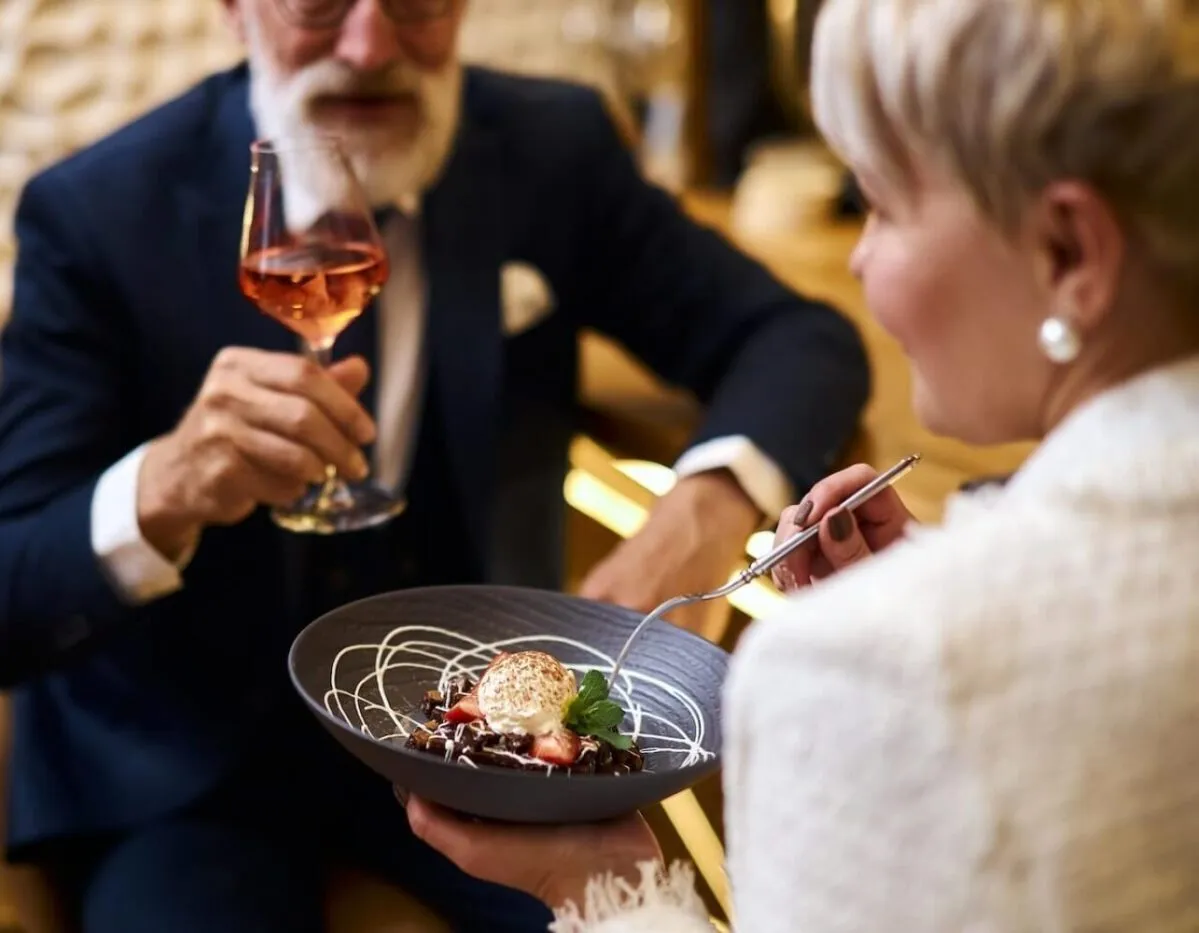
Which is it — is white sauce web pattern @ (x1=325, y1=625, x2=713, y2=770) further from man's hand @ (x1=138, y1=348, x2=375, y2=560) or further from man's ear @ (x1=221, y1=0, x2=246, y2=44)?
man's ear @ (x1=221, y1=0, x2=246, y2=44)

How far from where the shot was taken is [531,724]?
88 centimetres

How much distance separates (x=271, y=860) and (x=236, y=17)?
864mm

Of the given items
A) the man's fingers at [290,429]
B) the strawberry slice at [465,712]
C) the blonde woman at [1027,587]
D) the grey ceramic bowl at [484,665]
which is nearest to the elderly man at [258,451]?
the man's fingers at [290,429]

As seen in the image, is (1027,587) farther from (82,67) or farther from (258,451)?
(82,67)

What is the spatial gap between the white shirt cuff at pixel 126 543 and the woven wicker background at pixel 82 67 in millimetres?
632

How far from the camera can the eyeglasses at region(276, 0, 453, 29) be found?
1374mm

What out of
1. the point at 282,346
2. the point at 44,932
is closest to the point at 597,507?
the point at 282,346

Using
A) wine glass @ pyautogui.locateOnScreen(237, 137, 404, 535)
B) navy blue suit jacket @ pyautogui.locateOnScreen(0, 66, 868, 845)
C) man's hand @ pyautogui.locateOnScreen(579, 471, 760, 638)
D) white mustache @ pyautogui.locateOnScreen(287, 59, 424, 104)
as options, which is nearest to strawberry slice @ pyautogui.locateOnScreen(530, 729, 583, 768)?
man's hand @ pyautogui.locateOnScreen(579, 471, 760, 638)

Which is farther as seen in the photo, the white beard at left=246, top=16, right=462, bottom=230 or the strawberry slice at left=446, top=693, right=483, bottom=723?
the white beard at left=246, top=16, right=462, bottom=230

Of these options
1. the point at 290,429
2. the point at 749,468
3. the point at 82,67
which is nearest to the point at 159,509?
the point at 290,429

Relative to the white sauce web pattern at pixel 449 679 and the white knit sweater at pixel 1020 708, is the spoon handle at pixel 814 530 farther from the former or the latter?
the white knit sweater at pixel 1020 708

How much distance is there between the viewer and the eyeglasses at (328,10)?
4.51ft

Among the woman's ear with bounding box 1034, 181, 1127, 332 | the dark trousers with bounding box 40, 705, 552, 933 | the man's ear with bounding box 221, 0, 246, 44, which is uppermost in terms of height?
the man's ear with bounding box 221, 0, 246, 44

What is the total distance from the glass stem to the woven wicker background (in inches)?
25.3
